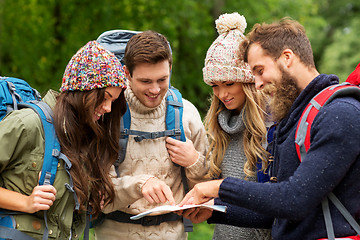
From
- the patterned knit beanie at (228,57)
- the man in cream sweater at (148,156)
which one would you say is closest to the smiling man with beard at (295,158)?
the patterned knit beanie at (228,57)

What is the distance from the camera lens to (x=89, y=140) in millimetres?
3111

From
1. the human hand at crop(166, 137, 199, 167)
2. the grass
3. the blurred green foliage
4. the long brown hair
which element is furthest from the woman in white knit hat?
the blurred green foliage

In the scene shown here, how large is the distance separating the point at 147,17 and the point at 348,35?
12.2 meters

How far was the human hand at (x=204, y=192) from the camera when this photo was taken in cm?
272

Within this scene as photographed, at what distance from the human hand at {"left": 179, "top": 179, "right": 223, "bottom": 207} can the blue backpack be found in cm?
72

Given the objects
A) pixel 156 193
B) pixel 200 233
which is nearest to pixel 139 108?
pixel 156 193

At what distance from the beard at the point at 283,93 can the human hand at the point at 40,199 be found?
1.38m

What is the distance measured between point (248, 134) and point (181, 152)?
0.51 metres

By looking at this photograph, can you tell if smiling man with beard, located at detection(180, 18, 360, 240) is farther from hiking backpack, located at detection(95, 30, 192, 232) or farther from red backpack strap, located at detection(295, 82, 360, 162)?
hiking backpack, located at detection(95, 30, 192, 232)

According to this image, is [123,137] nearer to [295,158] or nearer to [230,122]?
[230,122]

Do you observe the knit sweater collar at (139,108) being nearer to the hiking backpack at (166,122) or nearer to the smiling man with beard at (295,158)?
the hiking backpack at (166,122)

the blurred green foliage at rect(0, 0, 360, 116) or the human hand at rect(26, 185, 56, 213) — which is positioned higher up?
the blurred green foliage at rect(0, 0, 360, 116)

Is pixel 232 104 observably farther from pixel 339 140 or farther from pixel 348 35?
pixel 348 35

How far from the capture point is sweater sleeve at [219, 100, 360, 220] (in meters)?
2.18
